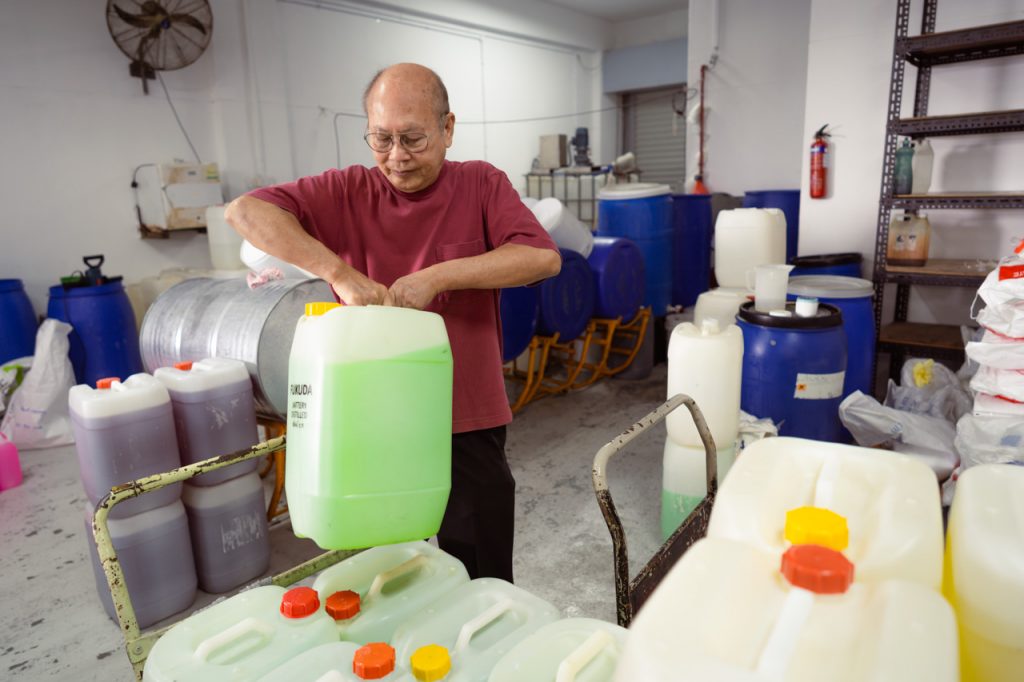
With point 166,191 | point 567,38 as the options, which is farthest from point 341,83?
point 567,38

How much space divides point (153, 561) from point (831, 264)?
11.1 feet

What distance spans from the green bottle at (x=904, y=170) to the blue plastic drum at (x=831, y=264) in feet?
1.32

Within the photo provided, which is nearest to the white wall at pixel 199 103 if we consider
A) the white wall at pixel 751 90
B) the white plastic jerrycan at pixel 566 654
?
the white wall at pixel 751 90

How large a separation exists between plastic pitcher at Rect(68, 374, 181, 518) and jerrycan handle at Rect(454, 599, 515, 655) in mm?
1447

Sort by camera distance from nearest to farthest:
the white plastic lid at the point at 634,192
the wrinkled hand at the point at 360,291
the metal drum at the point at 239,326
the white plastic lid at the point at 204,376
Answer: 1. the wrinkled hand at the point at 360,291
2. the white plastic lid at the point at 204,376
3. the metal drum at the point at 239,326
4. the white plastic lid at the point at 634,192

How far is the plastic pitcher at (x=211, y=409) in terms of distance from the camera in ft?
6.77

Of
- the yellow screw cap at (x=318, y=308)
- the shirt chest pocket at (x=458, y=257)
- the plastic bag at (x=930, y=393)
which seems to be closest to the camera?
the yellow screw cap at (x=318, y=308)

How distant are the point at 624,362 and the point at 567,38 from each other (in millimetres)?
5673

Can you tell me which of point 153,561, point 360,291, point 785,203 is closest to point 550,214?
point 153,561

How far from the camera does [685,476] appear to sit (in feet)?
7.33

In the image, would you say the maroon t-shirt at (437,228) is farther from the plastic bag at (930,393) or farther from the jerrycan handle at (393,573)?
the plastic bag at (930,393)

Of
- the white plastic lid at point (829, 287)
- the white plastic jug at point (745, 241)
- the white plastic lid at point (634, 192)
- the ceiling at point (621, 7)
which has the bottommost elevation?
the white plastic lid at point (829, 287)

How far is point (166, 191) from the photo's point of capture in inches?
191

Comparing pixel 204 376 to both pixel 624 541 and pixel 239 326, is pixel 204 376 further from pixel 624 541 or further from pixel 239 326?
pixel 624 541
